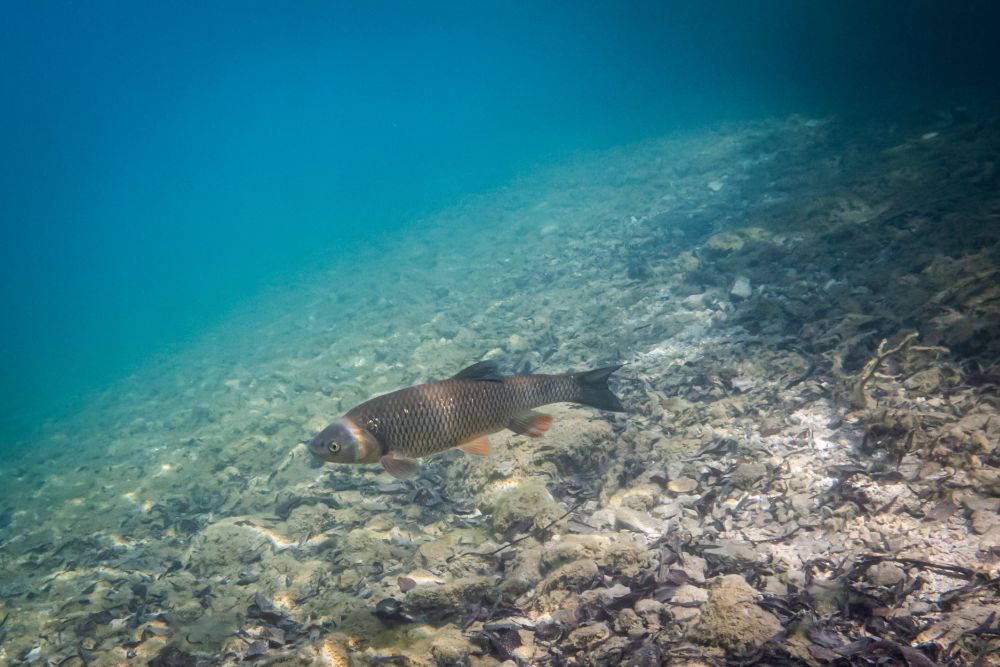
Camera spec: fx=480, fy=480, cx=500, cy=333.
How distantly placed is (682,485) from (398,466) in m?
3.03

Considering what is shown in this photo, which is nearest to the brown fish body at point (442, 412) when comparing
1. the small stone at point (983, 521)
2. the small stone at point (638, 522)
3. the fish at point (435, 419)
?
→ the fish at point (435, 419)

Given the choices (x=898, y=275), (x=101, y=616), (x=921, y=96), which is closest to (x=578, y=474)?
(x=101, y=616)

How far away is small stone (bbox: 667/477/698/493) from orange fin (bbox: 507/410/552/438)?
1769 mm

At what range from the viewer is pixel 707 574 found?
3.64 meters

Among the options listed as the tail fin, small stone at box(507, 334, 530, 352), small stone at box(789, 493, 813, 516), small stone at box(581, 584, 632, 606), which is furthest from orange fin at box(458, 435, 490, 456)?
small stone at box(507, 334, 530, 352)

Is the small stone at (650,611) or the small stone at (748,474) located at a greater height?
the small stone at (748,474)

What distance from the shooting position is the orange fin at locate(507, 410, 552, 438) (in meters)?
4.26

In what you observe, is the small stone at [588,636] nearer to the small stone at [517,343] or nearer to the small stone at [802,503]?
the small stone at [802,503]

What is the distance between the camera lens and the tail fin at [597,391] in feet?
14.3

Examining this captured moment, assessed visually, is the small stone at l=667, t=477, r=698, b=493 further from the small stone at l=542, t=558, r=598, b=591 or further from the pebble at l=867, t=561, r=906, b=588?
the pebble at l=867, t=561, r=906, b=588

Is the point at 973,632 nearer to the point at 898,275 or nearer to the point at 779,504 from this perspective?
the point at 779,504

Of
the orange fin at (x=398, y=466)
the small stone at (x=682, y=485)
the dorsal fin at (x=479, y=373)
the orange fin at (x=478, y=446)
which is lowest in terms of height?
the small stone at (x=682, y=485)

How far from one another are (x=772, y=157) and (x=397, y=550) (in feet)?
72.4

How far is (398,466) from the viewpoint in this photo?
382cm
